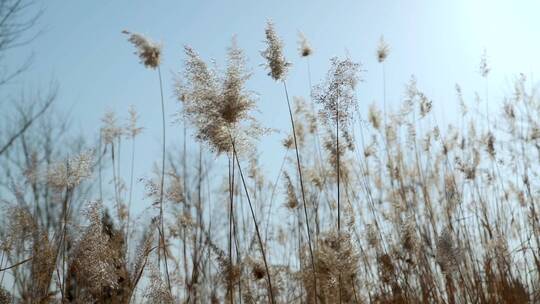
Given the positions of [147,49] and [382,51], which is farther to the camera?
[382,51]

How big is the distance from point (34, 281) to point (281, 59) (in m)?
1.45

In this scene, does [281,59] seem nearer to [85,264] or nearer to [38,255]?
[85,264]

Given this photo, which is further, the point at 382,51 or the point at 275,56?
the point at 382,51

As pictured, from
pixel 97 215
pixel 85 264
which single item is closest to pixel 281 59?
pixel 97 215

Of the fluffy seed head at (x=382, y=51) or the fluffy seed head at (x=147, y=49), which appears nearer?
the fluffy seed head at (x=147, y=49)

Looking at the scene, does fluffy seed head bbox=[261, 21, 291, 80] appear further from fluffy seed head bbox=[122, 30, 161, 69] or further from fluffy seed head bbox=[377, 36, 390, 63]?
fluffy seed head bbox=[377, 36, 390, 63]

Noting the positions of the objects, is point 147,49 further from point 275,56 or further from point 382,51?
point 382,51

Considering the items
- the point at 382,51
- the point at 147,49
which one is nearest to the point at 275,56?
the point at 147,49

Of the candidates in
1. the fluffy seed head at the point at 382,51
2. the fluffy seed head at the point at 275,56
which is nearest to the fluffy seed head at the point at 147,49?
the fluffy seed head at the point at 275,56

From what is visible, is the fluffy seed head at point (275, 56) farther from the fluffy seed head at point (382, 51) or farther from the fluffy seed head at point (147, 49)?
the fluffy seed head at point (382, 51)

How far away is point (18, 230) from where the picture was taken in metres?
2.17

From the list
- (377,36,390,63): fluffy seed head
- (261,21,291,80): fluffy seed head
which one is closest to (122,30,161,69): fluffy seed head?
(261,21,291,80): fluffy seed head

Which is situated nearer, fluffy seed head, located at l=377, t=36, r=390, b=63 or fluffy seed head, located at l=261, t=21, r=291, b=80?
fluffy seed head, located at l=261, t=21, r=291, b=80

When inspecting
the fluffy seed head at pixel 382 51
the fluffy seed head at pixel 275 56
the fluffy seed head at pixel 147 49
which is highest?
the fluffy seed head at pixel 382 51
